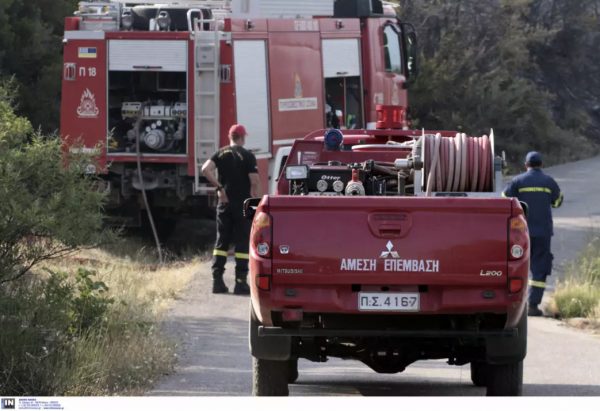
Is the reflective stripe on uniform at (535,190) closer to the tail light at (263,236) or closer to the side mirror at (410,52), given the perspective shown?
the tail light at (263,236)

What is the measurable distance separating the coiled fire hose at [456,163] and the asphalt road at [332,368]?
1.45 m

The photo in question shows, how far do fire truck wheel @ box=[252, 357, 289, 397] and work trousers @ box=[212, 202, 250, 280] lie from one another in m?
5.89

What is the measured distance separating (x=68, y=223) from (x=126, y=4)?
1114 centimetres

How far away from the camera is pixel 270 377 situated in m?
8.68

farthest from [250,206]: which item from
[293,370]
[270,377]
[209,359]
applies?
[209,359]

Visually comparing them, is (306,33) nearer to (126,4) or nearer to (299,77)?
(299,77)

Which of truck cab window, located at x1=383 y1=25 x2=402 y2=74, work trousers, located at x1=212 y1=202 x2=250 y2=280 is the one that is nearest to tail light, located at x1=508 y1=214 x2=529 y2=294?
work trousers, located at x1=212 y1=202 x2=250 y2=280

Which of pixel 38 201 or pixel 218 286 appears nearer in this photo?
pixel 38 201

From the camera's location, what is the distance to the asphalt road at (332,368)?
385 inches

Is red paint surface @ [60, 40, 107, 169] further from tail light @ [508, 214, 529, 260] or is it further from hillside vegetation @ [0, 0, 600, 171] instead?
hillside vegetation @ [0, 0, 600, 171]

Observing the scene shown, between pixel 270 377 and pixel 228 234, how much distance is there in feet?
20.5

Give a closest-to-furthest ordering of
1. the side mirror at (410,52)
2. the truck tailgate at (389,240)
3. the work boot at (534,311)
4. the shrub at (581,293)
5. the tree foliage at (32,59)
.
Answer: the truck tailgate at (389,240)
the shrub at (581,293)
the work boot at (534,311)
the side mirror at (410,52)
the tree foliage at (32,59)

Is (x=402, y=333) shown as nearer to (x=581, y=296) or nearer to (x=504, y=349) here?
(x=504, y=349)

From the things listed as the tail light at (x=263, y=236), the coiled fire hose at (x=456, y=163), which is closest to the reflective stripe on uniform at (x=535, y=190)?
the coiled fire hose at (x=456, y=163)
